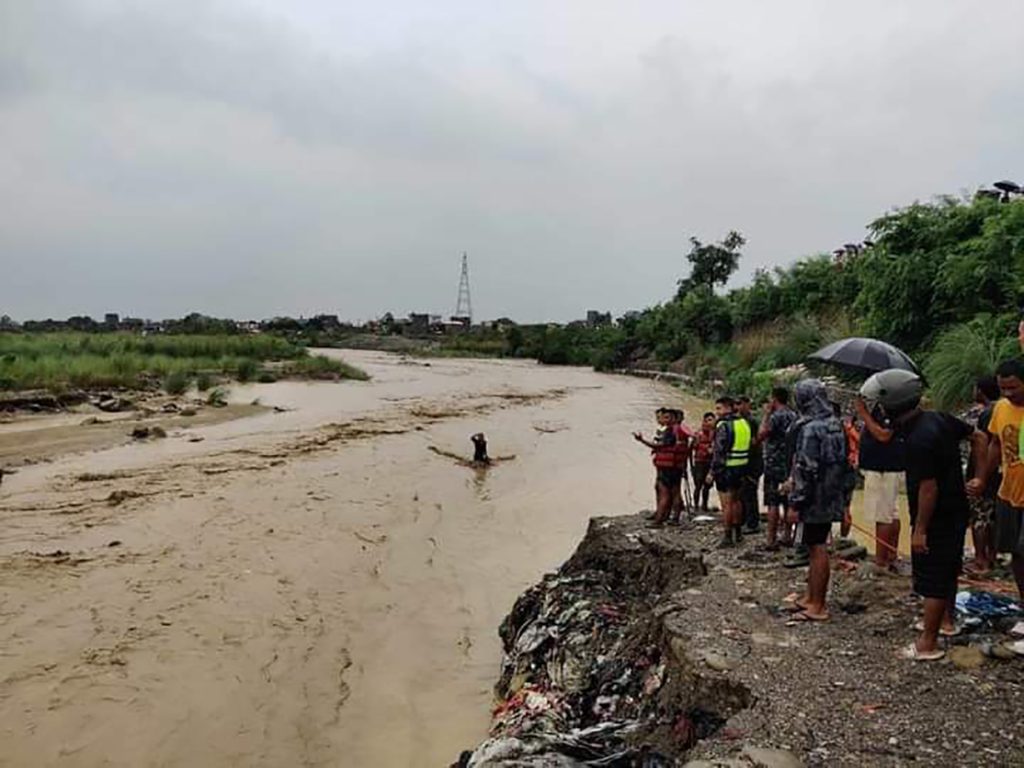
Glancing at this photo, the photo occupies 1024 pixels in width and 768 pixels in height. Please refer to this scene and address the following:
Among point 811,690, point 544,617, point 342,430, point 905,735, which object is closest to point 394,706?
point 544,617

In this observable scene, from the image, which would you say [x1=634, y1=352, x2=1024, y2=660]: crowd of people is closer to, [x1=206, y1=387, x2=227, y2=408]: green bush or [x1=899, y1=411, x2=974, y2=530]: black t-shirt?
[x1=899, y1=411, x2=974, y2=530]: black t-shirt

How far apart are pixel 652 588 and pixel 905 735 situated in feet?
11.2

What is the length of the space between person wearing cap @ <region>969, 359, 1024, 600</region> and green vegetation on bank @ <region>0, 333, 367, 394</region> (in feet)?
94.6

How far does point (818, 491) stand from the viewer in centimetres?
547

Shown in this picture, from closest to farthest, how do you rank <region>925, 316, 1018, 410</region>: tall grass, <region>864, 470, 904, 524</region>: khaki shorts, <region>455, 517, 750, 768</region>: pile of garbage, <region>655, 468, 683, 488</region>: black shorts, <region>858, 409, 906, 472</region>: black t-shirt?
<region>455, 517, 750, 768</region>: pile of garbage
<region>858, 409, 906, 472</region>: black t-shirt
<region>864, 470, 904, 524</region>: khaki shorts
<region>655, 468, 683, 488</region>: black shorts
<region>925, 316, 1018, 410</region>: tall grass

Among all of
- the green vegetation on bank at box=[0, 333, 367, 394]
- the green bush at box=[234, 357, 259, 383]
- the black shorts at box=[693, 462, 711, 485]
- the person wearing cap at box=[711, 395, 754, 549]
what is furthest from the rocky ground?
the green bush at box=[234, 357, 259, 383]

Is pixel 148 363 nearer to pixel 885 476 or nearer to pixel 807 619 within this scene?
pixel 885 476

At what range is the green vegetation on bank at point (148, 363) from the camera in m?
28.7

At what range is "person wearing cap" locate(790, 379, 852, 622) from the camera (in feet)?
17.9

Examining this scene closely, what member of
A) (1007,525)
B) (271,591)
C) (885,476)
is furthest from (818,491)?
(271,591)

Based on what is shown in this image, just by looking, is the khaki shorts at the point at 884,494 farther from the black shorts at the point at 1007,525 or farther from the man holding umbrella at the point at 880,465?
the black shorts at the point at 1007,525

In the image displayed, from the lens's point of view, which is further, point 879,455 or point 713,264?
point 713,264

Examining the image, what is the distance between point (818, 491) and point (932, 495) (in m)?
1.08

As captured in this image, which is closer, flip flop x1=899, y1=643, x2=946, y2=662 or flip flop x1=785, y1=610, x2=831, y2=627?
flip flop x1=899, y1=643, x2=946, y2=662
